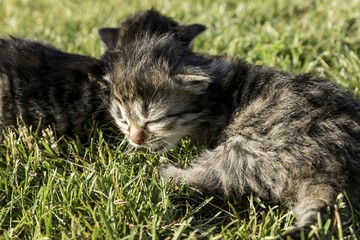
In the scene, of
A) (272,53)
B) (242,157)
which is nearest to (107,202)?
(242,157)

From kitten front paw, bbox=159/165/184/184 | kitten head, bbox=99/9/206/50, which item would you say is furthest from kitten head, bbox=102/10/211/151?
kitten head, bbox=99/9/206/50

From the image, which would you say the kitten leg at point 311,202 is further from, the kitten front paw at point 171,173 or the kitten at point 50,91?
the kitten at point 50,91

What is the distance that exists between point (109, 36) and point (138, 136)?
1.46 metres

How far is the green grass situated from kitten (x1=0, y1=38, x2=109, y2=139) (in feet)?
0.43

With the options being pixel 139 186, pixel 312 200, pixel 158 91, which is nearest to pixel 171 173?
pixel 139 186

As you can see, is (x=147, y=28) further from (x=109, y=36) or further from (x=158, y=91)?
(x=158, y=91)

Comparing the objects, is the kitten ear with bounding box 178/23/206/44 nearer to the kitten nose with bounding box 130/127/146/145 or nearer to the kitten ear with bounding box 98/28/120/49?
the kitten ear with bounding box 98/28/120/49

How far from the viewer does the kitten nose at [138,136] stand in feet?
11.8

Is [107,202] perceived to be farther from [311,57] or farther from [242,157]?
[311,57]

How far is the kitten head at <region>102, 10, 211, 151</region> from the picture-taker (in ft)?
11.6

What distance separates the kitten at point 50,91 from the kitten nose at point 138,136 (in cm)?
42

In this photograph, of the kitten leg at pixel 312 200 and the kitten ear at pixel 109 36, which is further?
the kitten ear at pixel 109 36

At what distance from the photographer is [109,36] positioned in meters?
4.75

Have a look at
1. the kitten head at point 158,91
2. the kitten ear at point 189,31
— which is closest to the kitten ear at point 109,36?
the kitten ear at point 189,31
